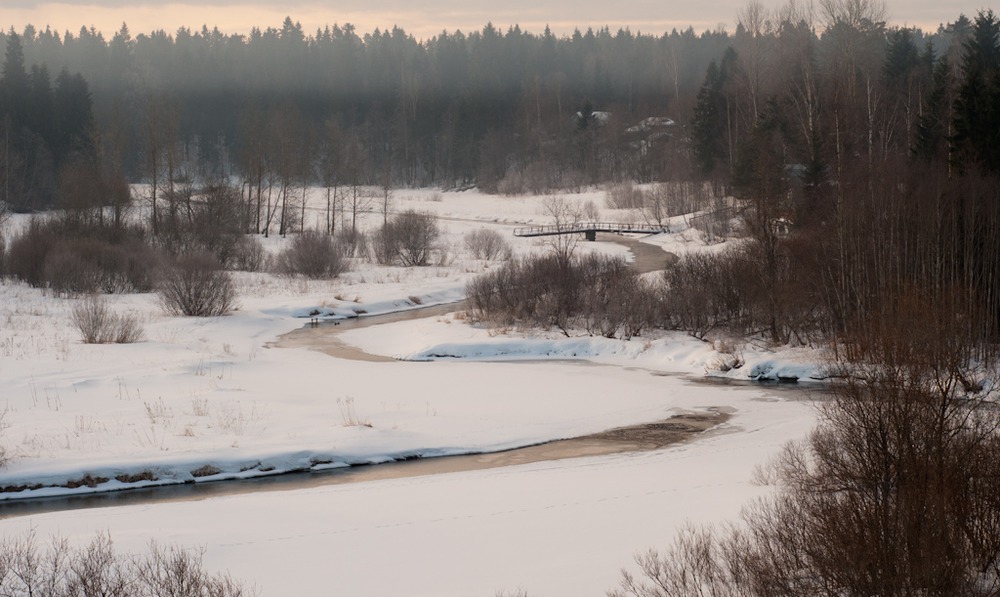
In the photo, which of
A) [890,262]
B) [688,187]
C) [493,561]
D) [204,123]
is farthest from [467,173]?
[493,561]

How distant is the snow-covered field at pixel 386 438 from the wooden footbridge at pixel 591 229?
3013 centimetres

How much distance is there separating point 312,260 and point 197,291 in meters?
13.4

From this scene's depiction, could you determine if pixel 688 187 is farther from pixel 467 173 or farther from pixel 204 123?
pixel 204 123

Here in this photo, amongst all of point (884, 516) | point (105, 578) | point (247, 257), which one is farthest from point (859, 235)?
point (247, 257)

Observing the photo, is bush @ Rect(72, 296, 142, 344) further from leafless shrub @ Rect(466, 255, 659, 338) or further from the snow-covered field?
leafless shrub @ Rect(466, 255, 659, 338)

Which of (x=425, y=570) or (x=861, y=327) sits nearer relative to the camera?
(x=425, y=570)

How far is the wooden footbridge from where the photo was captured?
64.0 m

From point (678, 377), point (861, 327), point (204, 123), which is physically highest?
point (204, 123)

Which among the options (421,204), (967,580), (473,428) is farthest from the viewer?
(421,204)

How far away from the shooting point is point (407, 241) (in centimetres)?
5403

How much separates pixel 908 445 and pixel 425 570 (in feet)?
17.3

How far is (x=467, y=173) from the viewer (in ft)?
340

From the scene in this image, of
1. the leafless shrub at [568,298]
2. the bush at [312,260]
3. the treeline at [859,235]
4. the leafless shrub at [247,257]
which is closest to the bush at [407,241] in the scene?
the bush at [312,260]

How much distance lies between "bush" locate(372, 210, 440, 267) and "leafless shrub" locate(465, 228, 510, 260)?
301 cm
